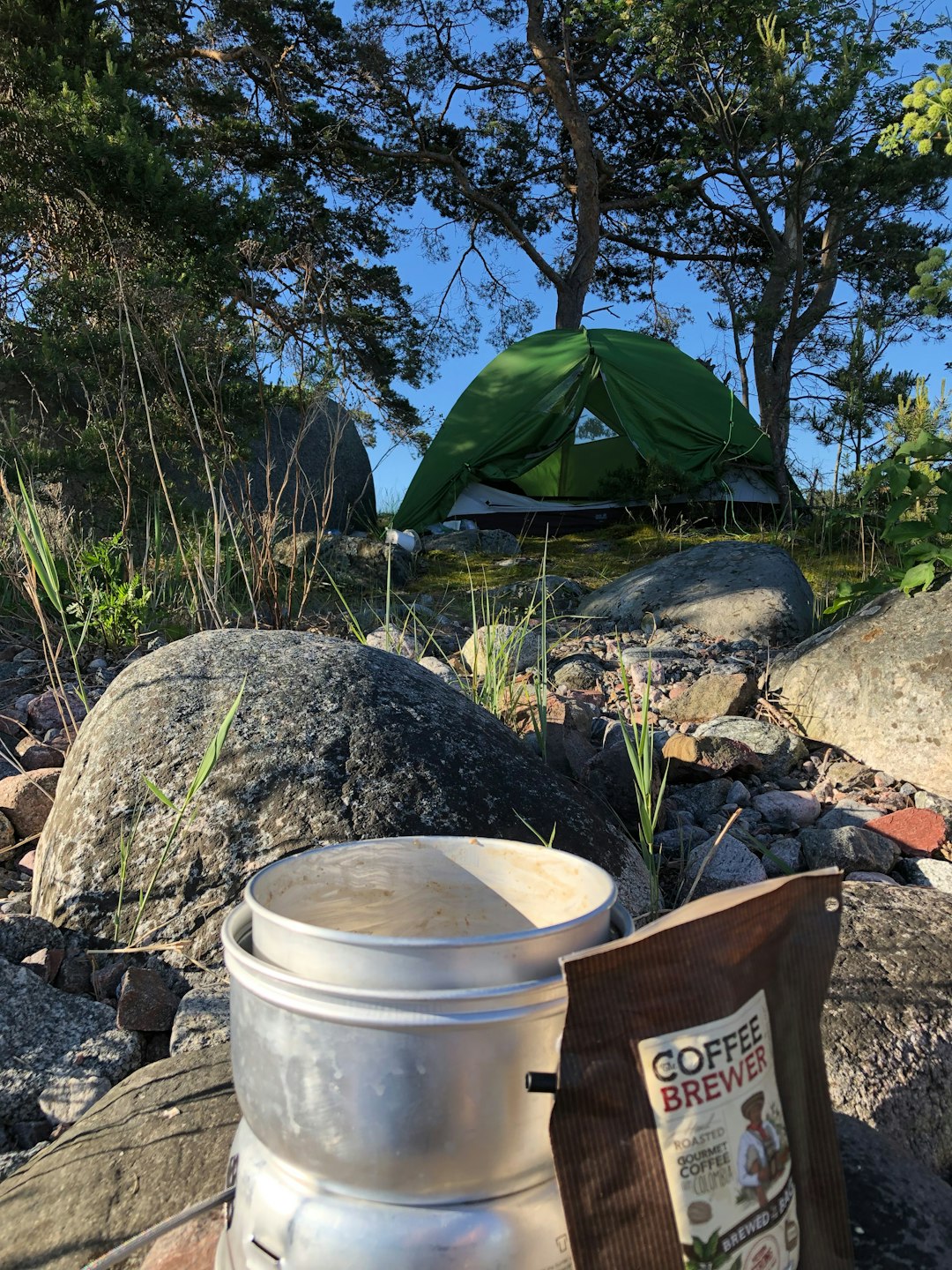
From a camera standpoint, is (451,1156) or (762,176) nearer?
(451,1156)

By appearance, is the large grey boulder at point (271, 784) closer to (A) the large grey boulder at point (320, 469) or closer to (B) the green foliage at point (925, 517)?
(B) the green foliage at point (925, 517)

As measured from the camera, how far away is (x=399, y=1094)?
2.54ft

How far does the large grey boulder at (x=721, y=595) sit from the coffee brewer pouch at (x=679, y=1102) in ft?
14.7

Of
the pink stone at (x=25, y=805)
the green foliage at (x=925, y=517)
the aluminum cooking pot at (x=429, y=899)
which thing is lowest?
the pink stone at (x=25, y=805)

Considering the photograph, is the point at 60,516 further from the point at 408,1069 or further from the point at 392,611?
the point at 408,1069

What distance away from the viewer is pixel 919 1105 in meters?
1.61

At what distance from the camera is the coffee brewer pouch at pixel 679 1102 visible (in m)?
0.78

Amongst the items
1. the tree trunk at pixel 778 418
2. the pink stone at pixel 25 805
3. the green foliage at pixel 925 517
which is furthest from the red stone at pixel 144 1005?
the tree trunk at pixel 778 418

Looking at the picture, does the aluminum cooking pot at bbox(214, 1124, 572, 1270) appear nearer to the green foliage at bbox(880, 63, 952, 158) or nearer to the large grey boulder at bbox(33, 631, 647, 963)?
the large grey boulder at bbox(33, 631, 647, 963)

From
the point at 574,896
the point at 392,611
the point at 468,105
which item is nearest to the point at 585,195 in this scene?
the point at 468,105

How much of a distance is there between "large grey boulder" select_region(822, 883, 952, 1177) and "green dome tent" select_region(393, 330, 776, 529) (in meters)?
7.06

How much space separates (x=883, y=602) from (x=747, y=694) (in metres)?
0.67

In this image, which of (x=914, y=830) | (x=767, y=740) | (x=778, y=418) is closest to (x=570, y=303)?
(x=778, y=418)

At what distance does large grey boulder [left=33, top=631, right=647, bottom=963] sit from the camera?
77.0 inches
